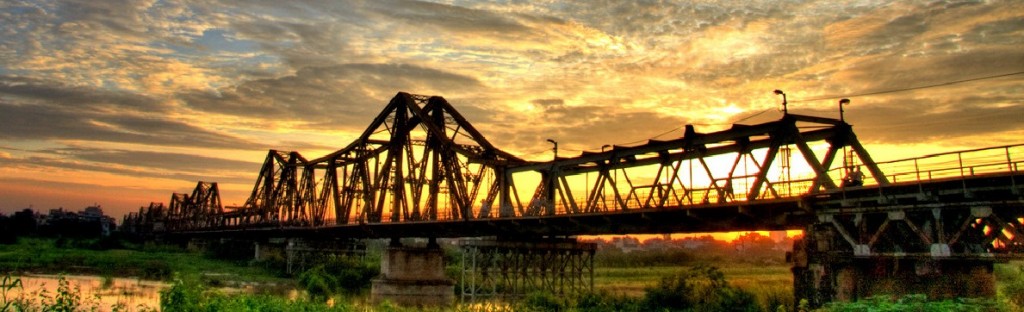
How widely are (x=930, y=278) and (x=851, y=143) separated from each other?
26.6 ft


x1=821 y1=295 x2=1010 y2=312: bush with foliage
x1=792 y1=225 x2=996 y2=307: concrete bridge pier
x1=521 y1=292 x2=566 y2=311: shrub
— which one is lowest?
x1=521 y1=292 x2=566 y2=311: shrub

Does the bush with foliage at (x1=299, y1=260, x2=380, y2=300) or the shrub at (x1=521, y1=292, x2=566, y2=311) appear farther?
the bush with foliage at (x1=299, y1=260, x2=380, y2=300)

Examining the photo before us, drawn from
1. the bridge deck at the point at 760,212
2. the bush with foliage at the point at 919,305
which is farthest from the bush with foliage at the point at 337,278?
the bush with foliage at the point at 919,305

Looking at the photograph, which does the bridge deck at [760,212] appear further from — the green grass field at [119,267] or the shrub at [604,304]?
the green grass field at [119,267]

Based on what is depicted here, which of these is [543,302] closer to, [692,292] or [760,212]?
[692,292]

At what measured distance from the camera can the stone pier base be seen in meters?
59.8

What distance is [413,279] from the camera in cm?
6128

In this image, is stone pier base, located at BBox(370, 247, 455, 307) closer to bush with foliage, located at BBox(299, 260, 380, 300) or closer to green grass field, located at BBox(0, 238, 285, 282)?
bush with foliage, located at BBox(299, 260, 380, 300)

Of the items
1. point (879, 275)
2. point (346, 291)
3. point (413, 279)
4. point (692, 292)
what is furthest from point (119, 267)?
point (879, 275)

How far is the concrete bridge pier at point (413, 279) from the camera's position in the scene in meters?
59.7

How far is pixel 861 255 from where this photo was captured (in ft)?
89.8

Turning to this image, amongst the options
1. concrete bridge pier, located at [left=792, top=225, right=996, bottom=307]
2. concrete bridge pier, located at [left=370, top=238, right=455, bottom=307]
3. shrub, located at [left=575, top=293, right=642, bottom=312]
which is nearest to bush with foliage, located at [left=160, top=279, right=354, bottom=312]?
shrub, located at [left=575, top=293, right=642, bottom=312]

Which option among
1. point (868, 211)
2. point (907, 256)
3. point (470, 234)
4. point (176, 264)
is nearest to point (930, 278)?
point (907, 256)

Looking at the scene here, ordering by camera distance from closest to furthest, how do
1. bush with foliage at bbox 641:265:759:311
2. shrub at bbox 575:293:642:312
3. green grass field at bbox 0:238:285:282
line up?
bush with foliage at bbox 641:265:759:311
shrub at bbox 575:293:642:312
green grass field at bbox 0:238:285:282
